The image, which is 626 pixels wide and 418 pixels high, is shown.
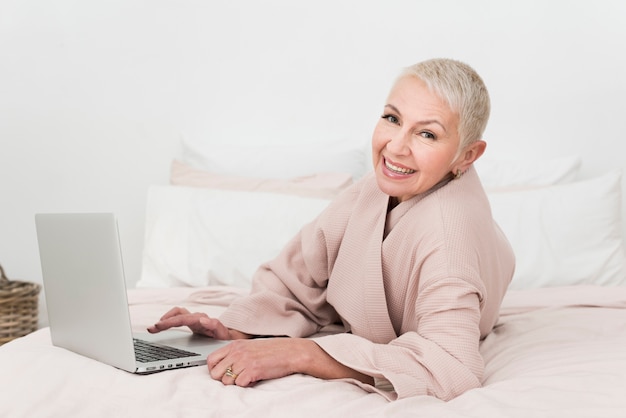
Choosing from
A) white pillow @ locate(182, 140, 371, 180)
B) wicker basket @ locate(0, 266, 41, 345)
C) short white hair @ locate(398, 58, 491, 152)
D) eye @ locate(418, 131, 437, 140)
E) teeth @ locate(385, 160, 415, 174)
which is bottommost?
wicker basket @ locate(0, 266, 41, 345)

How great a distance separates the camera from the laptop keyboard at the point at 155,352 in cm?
149

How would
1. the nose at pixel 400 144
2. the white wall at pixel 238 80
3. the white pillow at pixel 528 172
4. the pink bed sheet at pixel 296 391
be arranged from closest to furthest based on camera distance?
the pink bed sheet at pixel 296 391
the nose at pixel 400 144
the white pillow at pixel 528 172
the white wall at pixel 238 80

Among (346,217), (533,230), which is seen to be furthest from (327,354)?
(533,230)

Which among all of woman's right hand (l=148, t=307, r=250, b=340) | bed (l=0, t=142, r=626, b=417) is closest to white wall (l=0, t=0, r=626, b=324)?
bed (l=0, t=142, r=626, b=417)

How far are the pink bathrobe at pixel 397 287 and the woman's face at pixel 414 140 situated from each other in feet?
0.19

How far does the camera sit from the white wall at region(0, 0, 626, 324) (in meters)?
3.05

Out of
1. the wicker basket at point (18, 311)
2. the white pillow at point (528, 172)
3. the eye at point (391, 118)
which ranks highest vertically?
the eye at point (391, 118)

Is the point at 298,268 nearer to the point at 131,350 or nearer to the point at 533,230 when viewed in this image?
the point at 131,350

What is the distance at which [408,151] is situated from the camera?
1.62 metres

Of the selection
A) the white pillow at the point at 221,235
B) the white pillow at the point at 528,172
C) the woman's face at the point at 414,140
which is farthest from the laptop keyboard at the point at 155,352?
the white pillow at the point at 528,172

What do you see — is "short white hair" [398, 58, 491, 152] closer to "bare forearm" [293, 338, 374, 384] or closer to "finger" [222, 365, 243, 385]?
"bare forearm" [293, 338, 374, 384]

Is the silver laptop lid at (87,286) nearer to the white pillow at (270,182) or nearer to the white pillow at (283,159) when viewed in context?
the white pillow at (270,182)

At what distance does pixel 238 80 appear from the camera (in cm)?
318

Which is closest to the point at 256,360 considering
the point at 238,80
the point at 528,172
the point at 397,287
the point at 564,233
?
the point at 397,287
